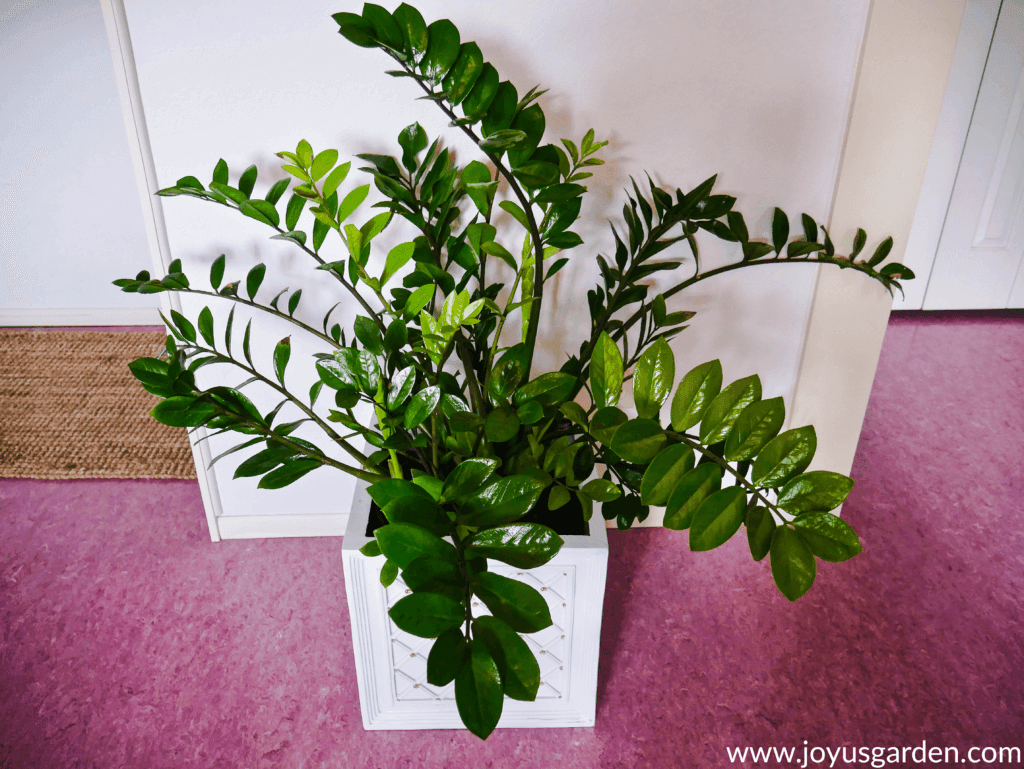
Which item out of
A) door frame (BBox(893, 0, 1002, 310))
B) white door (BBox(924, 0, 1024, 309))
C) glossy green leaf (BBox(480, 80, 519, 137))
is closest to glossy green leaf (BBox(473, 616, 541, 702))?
glossy green leaf (BBox(480, 80, 519, 137))

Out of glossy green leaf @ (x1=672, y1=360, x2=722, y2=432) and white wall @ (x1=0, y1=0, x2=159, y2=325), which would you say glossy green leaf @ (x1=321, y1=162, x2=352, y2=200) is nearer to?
glossy green leaf @ (x1=672, y1=360, x2=722, y2=432)

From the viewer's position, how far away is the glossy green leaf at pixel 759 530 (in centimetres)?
56

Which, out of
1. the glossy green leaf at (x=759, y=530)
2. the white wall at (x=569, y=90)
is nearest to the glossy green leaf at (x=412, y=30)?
the white wall at (x=569, y=90)

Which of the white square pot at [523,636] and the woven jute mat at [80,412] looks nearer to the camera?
the white square pot at [523,636]

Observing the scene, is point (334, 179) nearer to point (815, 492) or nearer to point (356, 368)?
point (356, 368)

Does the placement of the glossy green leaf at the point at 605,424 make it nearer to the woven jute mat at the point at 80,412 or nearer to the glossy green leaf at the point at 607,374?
the glossy green leaf at the point at 607,374

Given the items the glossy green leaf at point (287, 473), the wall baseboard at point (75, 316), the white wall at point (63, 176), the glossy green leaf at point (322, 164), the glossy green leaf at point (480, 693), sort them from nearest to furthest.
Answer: the glossy green leaf at point (480, 693), the glossy green leaf at point (287, 473), the glossy green leaf at point (322, 164), the white wall at point (63, 176), the wall baseboard at point (75, 316)

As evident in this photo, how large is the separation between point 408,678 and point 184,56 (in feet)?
3.15

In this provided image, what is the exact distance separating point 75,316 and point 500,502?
2.29 meters

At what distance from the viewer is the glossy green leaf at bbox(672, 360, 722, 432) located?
24.9 inches

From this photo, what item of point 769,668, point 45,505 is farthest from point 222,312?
point 769,668

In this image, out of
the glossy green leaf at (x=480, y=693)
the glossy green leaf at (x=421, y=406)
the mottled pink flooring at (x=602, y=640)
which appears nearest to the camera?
the glossy green leaf at (x=480, y=693)

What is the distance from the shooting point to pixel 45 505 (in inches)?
58.5

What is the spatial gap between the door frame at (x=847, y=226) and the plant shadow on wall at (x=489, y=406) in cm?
8
